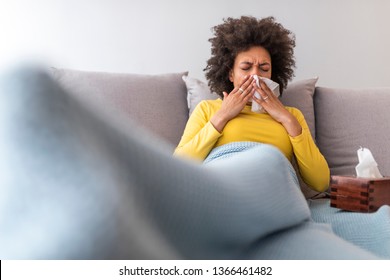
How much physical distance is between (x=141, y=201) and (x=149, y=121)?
1.39 m

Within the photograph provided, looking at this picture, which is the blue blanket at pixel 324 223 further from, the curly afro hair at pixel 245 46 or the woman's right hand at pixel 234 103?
the curly afro hair at pixel 245 46

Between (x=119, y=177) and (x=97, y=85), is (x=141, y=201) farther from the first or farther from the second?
(x=97, y=85)

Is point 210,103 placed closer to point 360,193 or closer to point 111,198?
point 360,193

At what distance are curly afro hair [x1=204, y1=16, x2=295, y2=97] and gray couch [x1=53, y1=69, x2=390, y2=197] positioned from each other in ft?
0.24

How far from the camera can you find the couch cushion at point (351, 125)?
1805mm

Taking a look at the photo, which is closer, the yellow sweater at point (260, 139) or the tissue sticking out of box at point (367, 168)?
the tissue sticking out of box at point (367, 168)

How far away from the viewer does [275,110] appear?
5.35ft

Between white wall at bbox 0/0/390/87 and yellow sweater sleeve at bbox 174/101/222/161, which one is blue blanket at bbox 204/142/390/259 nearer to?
yellow sweater sleeve at bbox 174/101/222/161

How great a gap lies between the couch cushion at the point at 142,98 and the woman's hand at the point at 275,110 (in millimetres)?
350

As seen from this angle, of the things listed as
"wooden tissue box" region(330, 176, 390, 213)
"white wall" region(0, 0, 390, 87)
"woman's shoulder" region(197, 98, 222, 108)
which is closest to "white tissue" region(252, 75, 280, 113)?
"woman's shoulder" region(197, 98, 222, 108)

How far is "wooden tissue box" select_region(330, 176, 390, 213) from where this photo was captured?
4.35 feet

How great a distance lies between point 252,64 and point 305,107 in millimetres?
316

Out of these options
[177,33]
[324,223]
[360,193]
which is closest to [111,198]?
[324,223]

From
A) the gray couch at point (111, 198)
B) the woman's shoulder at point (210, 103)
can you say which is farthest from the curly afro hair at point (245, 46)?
the gray couch at point (111, 198)
